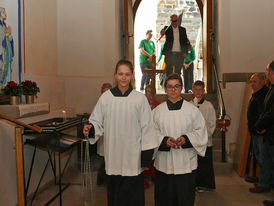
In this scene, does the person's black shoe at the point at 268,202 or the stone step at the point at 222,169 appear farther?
the stone step at the point at 222,169

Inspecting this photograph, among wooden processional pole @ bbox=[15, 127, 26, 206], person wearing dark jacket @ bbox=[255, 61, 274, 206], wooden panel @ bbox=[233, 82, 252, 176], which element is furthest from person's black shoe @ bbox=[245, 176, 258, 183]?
wooden processional pole @ bbox=[15, 127, 26, 206]

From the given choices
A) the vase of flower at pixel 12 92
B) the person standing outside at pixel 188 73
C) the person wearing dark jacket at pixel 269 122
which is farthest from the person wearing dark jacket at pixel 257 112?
the person standing outside at pixel 188 73

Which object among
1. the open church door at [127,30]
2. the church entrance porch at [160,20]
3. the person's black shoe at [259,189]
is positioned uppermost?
the church entrance porch at [160,20]

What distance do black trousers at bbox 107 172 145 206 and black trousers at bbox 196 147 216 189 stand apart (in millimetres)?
1815

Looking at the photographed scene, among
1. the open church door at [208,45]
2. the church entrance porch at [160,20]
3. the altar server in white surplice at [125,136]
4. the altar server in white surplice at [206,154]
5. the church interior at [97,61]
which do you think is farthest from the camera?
the church entrance porch at [160,20]

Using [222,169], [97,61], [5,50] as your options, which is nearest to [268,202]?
[222,169]

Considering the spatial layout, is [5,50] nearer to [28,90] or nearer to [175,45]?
[28,90]

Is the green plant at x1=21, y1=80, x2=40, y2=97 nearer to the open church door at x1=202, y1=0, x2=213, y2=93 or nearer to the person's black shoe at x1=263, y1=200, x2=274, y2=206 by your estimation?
the person's black shoe at x1=263, y1=200, x2=274, y2=206

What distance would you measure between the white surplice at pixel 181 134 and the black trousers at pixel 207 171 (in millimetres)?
1458

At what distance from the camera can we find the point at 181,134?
2.88 metres

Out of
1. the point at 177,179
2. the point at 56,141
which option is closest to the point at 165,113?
the point at 177,179

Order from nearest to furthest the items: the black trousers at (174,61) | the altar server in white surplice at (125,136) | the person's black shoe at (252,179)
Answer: the altar server in white surplice at (125,136), the person's black shoe at (252,179), the black trousers at (174,61)

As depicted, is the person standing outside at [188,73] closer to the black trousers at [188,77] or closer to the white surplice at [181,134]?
the black trousers at [188,77]

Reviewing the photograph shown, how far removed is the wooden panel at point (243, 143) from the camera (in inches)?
198
